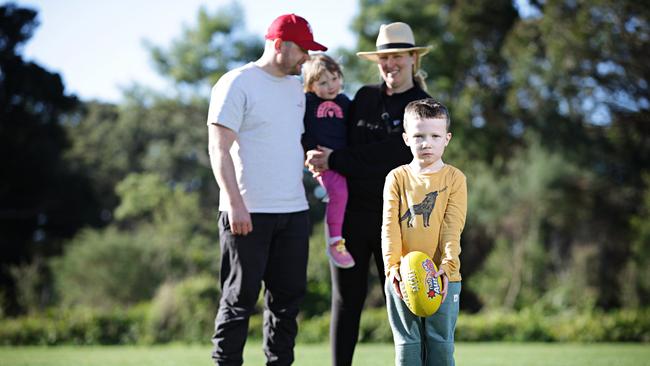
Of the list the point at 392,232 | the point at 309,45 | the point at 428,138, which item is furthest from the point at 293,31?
the point at 392,232

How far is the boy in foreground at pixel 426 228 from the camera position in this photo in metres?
3.41

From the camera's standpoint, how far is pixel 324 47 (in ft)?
13.0

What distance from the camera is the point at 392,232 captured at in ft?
11.4

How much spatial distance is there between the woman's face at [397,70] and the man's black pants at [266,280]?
89cm

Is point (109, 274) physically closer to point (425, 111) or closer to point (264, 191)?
point (264, 191)

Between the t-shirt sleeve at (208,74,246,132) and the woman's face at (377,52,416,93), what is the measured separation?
0.86 meters

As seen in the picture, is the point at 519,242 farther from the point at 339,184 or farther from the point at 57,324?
the point at 339,184

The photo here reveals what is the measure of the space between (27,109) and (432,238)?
2173 cm

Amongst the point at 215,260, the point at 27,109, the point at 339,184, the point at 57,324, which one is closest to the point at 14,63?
the point at 27,109

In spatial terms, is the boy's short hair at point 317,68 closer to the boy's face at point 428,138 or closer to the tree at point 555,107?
the boy's face at point 428,138

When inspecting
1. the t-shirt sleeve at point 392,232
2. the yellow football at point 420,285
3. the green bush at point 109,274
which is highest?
the t-shirt sleeve at point 392,232

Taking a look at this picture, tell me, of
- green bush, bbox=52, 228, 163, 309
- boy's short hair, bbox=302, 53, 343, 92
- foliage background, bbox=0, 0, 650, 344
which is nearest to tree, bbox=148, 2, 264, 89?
foliage background, bbox=0, 0, 650, 344

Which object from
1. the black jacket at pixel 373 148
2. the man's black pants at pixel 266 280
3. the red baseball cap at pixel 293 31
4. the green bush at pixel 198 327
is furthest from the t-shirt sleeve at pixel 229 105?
the green bush at pixel 198 327

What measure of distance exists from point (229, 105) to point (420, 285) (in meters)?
1.33
